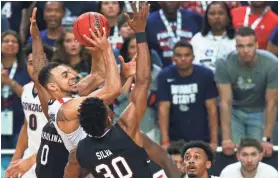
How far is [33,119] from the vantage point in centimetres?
943

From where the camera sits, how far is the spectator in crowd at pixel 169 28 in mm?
11055

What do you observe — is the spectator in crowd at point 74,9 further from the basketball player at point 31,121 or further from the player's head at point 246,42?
the player's head at point 246,42

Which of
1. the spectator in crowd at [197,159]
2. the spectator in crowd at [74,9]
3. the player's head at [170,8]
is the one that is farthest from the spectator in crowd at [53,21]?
the spectator in crowd at [197,159]

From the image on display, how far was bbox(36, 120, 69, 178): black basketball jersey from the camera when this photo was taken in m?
8.31

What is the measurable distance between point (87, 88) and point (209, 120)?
2.28 metres

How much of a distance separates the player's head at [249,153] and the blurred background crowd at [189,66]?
0.32m

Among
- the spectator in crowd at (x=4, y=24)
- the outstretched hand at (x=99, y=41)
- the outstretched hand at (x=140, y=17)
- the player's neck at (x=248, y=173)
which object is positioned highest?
the outstretched hand at (x=140, y=17)

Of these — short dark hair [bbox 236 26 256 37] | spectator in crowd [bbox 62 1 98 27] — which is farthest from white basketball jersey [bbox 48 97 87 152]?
spectator in crowd [bbox 62 1 98 27]

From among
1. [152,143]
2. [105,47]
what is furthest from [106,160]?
[152,143]

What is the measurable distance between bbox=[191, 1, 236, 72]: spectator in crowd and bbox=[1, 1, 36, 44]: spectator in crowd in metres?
2.28

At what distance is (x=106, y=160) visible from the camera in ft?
23.8

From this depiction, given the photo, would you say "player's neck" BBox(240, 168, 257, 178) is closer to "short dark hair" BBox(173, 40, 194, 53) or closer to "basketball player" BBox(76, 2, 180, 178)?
"short dark hair" BBox(173, 40, 194, 53)

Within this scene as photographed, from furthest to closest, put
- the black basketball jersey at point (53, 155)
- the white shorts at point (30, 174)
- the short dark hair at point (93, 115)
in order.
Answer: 1. the white shorts at point (30, 174)
2. the black basketball jersey at point (53, 155)
3. the short dark hair at point (93, 115)

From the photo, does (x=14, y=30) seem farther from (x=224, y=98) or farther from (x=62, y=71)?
(x=62, y=71)
